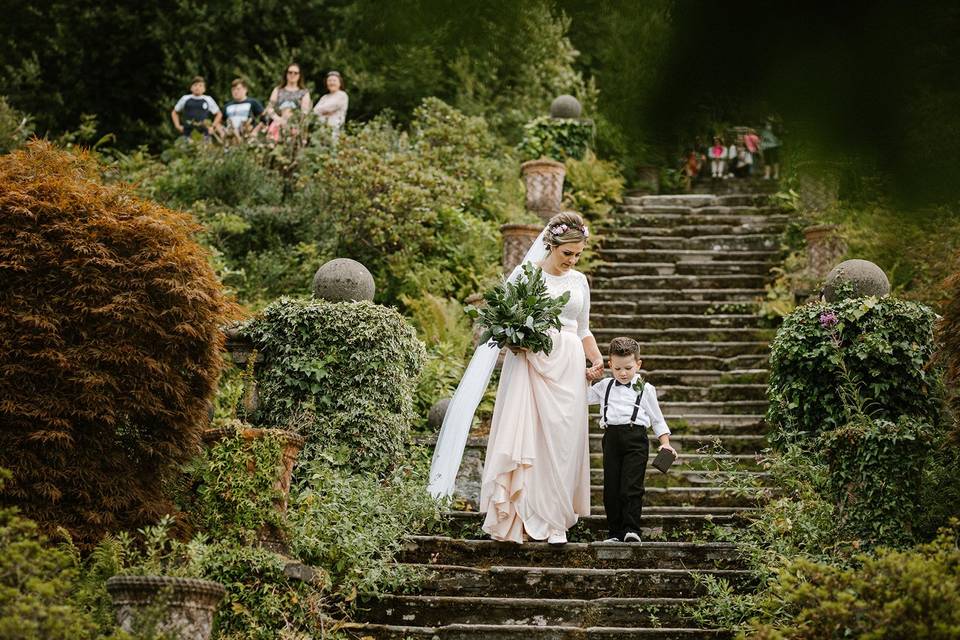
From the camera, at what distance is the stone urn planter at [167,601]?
5043 millimetres

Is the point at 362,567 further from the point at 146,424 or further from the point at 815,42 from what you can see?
the point at 815,42

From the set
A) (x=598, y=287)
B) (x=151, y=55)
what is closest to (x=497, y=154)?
(x=598, y=287)

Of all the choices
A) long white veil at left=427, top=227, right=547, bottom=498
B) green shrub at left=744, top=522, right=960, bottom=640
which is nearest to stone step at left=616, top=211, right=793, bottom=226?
long white veil at left=427, top=227, right=547, bottom=498

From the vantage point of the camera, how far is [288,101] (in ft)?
49.7

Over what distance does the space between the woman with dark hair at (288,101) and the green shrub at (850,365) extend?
346 inches

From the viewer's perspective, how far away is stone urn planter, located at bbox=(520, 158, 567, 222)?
14.0 meters

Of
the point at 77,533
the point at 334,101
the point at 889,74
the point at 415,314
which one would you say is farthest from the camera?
the point at 334,101

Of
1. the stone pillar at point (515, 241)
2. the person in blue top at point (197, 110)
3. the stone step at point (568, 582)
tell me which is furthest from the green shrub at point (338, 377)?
the person in blue top at point (197, 110)

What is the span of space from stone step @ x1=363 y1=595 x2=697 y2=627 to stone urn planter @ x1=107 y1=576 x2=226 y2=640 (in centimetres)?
161

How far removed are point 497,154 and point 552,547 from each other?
32.8ft

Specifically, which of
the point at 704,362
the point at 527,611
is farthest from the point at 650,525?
the point at 704,362

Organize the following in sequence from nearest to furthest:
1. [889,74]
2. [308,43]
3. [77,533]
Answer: [889,74], [77,533], [308,43]

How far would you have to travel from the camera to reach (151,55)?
16.6 m

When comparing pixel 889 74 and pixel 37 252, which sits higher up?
pixel 37 252
